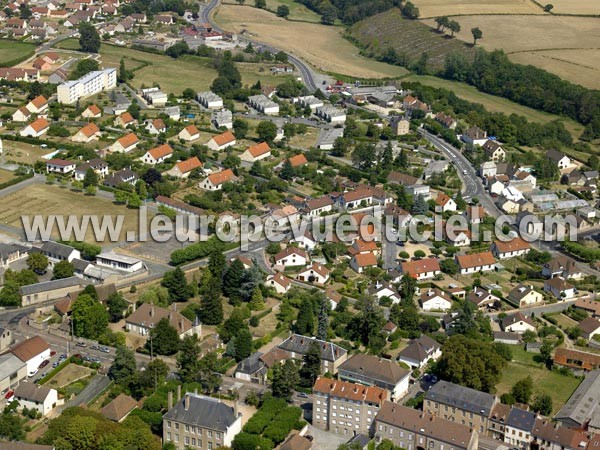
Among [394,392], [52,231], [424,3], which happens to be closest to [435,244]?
[394,392]

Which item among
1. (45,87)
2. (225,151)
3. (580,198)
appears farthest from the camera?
(45,87)

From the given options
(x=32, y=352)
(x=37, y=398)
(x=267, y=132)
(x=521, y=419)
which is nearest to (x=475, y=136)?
(x=267, y=132)

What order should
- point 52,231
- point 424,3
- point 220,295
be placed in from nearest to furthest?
1. point 220,295
2. point 52,231
3. point 424,3

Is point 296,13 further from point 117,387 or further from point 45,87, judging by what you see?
point 117,387

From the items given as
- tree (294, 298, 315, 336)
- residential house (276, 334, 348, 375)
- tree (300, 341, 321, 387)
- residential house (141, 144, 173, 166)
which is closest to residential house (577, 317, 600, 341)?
residential house (276, 334, 348, 375)

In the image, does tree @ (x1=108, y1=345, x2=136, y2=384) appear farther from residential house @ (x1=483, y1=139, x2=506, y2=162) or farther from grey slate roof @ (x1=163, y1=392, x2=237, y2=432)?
residential house @ (x1=483, y1=139, x2=506, y2=162)
